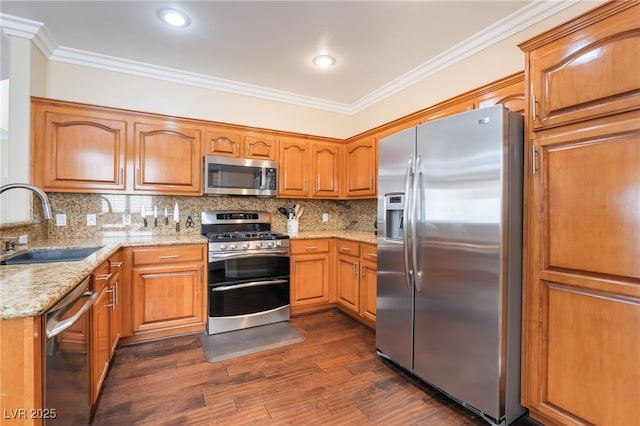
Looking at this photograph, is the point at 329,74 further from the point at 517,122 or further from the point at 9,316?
the point at 9,316

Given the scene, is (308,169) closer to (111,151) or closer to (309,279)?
(309,279)

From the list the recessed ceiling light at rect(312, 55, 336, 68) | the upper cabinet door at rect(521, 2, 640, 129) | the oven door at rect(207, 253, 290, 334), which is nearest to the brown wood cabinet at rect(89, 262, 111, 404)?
the oven door at rect(207, 253, 290, 334)

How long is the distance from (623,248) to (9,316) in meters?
2.25

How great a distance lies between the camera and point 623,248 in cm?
125

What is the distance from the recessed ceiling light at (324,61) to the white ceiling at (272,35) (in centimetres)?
7

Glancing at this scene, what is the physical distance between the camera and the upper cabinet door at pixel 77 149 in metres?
2.40

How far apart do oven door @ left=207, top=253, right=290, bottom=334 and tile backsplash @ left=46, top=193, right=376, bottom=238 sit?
709 mm

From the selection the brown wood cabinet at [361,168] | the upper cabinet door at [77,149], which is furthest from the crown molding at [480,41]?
the upper cabinet door at [77,149]

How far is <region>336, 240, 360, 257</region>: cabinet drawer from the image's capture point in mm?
2967

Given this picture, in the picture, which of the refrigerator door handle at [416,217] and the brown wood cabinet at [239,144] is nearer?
the refrigerator door handle at [416,217]

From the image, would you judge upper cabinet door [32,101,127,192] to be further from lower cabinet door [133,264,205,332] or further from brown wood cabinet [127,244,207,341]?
lower cabinet door [133,264,205,332]

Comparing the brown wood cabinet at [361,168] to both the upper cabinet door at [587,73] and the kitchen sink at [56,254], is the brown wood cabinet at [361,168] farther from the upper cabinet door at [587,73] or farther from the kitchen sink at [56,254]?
the kitchen sink at [56,254]

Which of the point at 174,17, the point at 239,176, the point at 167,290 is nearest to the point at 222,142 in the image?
→ the point at 239,176

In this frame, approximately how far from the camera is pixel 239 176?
10.2 feet
